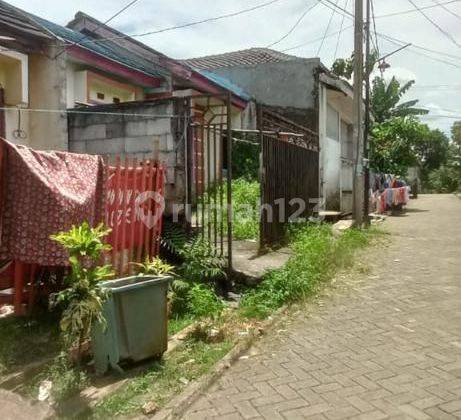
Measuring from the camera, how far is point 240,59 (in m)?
18.3

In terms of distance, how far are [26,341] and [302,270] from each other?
360cm

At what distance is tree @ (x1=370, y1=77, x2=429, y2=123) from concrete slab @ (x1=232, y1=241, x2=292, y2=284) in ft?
55.3

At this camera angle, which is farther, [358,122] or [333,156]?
[333,156]

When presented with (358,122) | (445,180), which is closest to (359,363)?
(358,122)

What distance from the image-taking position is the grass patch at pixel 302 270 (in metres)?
5.73

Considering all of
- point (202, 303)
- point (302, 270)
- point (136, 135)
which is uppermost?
point (136, 135)

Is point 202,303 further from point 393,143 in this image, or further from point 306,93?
point 393,143

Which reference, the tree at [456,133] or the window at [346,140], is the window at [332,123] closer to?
the window at [346,140]

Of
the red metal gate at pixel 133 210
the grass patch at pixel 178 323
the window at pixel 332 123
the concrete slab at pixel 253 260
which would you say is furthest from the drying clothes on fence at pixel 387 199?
the grass patch at pixel 178 323

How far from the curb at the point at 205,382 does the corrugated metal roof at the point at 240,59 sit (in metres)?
13.6

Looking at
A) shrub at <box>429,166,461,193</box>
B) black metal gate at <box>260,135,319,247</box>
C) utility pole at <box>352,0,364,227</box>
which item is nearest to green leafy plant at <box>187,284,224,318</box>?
black metal gate at <box>260,135,319,247</box>

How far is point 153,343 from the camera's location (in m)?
4.12

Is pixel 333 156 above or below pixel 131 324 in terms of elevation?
above

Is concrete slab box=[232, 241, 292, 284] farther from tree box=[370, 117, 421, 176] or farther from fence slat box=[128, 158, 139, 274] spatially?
tree box=[370, 117, 421, 176]
